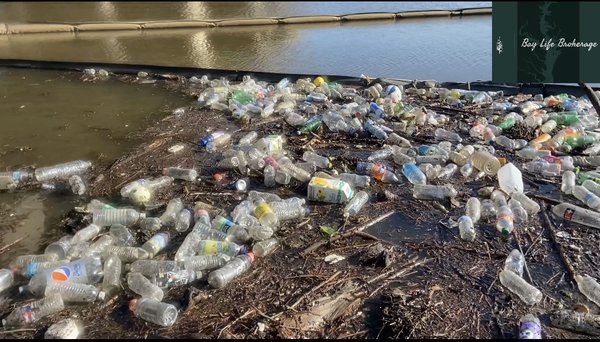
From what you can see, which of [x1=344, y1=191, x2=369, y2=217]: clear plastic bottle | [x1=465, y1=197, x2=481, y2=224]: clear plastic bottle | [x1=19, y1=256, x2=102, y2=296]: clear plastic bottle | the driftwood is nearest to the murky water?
[x1=19, y1=256, x2=102, y2=296]: clear plastic bottle

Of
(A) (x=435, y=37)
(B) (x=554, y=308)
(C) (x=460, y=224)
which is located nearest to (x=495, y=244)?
(C) (x=460, y=224)

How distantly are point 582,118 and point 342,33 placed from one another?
556cm

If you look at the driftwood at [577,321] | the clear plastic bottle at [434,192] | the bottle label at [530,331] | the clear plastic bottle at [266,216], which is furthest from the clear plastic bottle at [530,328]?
the clear plastic bottle at [266,216]

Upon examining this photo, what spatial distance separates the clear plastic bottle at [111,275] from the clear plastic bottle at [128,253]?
10cm

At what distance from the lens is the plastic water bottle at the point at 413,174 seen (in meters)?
4.11

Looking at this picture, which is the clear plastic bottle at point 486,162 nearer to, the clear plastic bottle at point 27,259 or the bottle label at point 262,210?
the bottle label at point 262,210

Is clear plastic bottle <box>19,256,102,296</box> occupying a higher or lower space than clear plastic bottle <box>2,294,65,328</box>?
higher

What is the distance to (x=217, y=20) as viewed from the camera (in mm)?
10312

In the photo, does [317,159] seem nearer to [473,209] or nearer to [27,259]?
[473,209]

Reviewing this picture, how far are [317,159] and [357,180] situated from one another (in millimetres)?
A: 523

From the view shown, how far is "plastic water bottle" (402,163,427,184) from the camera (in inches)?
162

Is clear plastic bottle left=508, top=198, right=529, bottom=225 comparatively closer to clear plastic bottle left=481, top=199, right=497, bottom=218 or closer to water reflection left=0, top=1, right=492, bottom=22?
clear plastic bottle left=481, top=199, right=497, bottom=218

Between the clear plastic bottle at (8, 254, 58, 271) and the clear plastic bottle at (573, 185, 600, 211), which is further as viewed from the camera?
the clear plastic bottle at (573, 185, 600, 211)

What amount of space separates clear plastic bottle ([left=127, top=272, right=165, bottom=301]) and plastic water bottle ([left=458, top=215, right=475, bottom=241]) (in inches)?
78.6
